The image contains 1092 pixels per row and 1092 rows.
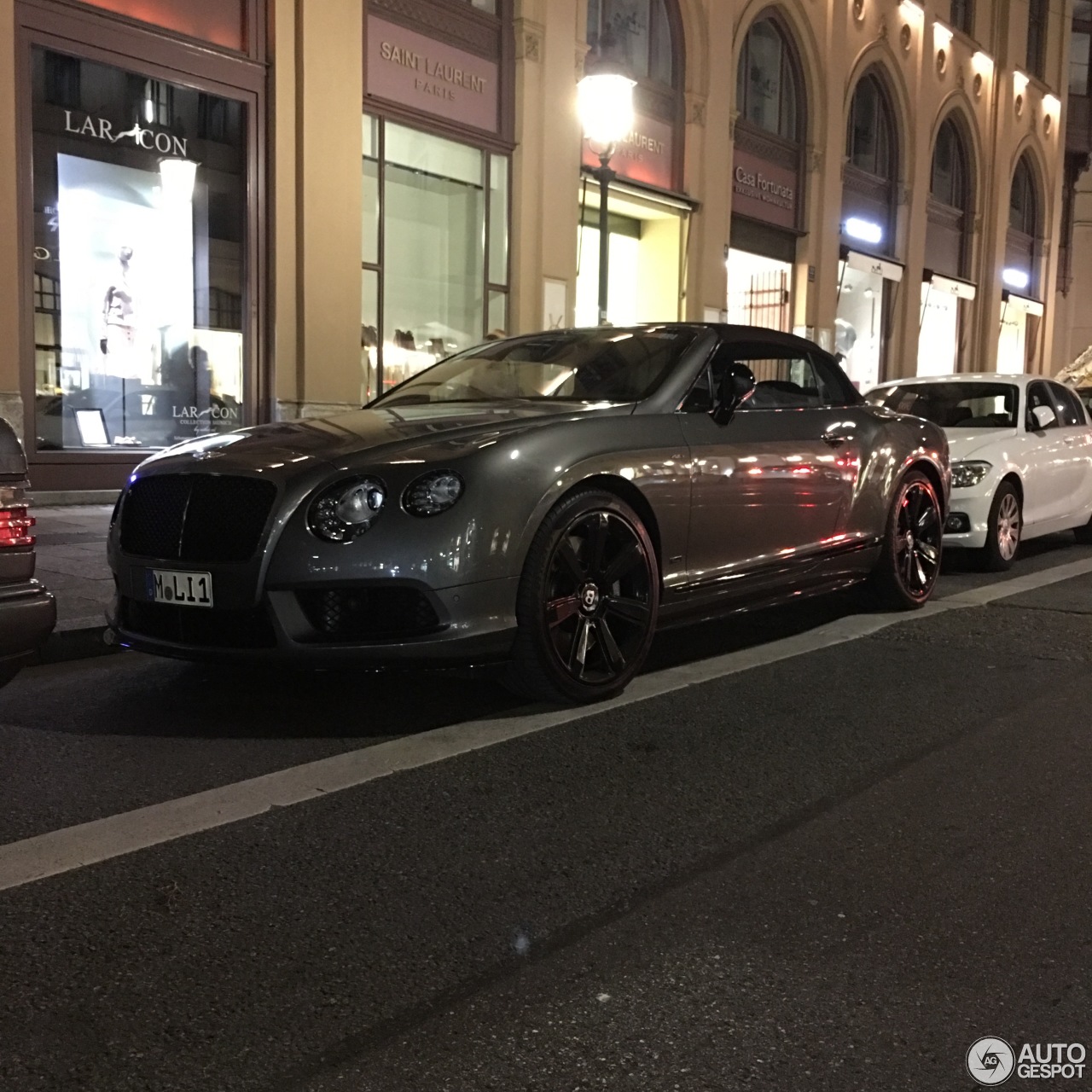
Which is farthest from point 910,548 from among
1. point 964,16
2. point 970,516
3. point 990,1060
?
point 964,16

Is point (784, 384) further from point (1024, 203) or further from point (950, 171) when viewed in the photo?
point (1024, 203)

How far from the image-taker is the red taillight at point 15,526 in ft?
13.5

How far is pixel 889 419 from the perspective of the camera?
7062mm

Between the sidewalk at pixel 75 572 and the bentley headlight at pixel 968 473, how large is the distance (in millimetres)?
5777

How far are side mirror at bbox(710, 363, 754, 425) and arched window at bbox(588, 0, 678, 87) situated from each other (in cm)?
1270

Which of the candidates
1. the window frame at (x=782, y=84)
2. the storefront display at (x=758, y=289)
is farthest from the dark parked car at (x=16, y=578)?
the window frame at (x=782, y=84)

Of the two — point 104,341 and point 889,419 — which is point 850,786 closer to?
point 889,419

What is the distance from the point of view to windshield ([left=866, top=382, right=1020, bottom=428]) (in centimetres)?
986

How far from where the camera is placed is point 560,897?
3.04 m

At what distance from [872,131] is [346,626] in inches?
886

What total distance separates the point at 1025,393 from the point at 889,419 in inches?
132

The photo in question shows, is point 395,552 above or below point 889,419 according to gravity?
below

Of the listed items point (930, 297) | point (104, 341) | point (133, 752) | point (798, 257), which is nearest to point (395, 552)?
point (133, 752)

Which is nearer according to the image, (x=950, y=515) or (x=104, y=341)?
(x=950, y=515)
